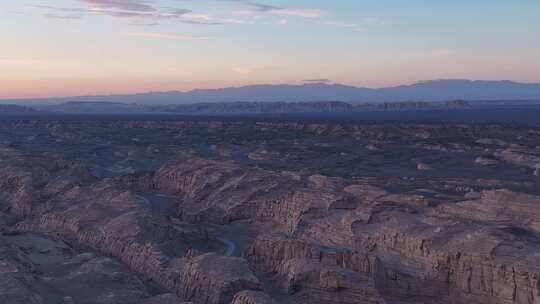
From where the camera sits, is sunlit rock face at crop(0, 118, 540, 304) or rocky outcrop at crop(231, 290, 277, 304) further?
sunlit rock face at crop(0, 118, 540, 304)

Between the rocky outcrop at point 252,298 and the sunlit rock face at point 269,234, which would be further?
the sunlit rock face at point 269,234

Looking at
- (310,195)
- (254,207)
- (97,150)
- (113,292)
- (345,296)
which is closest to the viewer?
(345,296)

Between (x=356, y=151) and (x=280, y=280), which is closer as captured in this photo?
(x=280, y=280)

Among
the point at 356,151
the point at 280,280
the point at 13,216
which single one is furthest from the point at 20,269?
the point at 356,151

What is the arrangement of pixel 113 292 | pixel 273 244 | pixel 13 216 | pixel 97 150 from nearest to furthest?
pixel 113 292 → pixel 273 244 → pixel 13 216 → pixel 97 150

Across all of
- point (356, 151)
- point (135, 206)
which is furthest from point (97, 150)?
point (135, 206)

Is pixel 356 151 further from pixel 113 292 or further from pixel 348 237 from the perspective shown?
pixel 113 292

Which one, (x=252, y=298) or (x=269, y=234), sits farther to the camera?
(x=269, y=234)
